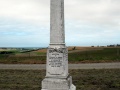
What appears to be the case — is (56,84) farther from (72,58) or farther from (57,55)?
(72,58)

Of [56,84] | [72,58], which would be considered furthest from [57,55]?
[72,58]

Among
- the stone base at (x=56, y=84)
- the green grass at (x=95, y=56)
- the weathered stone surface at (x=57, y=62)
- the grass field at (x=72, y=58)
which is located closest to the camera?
the stone base at (x=56, y=84)

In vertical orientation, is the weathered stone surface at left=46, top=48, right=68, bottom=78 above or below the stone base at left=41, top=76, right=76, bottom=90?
above

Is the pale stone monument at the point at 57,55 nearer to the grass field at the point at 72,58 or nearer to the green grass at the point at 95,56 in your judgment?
the grass field at the point at 72,58

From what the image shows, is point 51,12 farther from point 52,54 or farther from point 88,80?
point 88,80

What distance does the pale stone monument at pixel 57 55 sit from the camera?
8.42m

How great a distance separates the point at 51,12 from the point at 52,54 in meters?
1.42

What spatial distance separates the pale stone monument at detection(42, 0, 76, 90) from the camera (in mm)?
8422

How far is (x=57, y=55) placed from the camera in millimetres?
8516

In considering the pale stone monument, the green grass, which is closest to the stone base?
the pale stone monument

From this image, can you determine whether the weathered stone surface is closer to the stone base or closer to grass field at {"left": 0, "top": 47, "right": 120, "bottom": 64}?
the stone base

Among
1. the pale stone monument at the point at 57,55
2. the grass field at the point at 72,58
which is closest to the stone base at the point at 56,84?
the pale stone monument at the point at 57,55

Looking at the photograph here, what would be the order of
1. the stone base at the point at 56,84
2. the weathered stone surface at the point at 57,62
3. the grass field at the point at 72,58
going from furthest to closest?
the grass field at the point at 72,58 → the weathered stone surface at the point at 57,62 → the stone base at the point at 56,84

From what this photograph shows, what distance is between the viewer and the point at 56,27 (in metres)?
8.61
